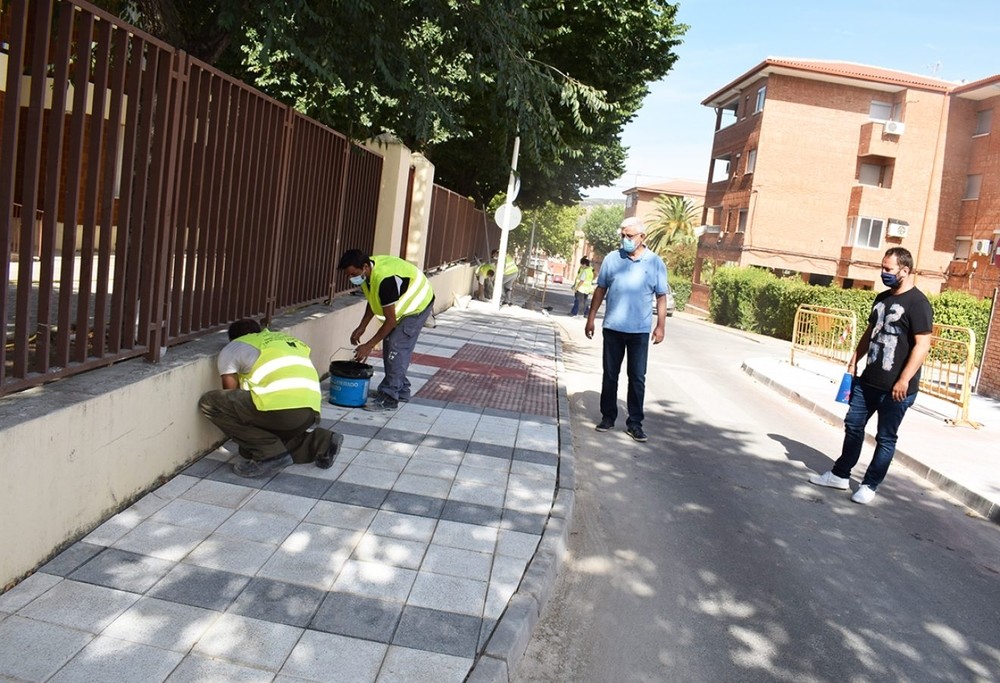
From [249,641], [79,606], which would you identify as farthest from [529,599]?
[79,606]

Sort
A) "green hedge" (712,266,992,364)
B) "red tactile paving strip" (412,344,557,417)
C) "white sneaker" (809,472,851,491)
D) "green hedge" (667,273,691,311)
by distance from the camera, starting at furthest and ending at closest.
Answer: "green hedge" (667,273,691,311) → "green hedge" (712,266,992,364) → "red tactile paving strip" (412,344,557,417) → "white sneaker" (809,472,851,491)

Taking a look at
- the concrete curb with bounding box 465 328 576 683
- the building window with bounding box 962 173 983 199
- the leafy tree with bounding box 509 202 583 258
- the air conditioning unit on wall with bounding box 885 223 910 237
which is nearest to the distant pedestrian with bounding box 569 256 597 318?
the concrete curb with bounding box 465 328 576 683

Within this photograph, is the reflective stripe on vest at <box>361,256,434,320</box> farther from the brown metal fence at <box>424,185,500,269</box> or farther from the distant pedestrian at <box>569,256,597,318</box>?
the distant pedestrian at <box>569,256,597,318</box>

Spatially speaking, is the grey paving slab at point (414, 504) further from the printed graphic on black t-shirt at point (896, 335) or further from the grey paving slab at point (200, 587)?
the printed graphic on black t-shirt at point (896, 335)

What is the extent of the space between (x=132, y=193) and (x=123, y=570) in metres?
2.04

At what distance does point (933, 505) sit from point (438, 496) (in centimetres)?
427

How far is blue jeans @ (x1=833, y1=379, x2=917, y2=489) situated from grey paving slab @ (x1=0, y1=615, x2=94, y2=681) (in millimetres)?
5593

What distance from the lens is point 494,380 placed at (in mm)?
9945

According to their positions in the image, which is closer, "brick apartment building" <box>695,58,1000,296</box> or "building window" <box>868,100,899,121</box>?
"brick apartment building" <box>695,58,1000,296</box>

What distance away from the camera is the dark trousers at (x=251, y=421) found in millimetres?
5199

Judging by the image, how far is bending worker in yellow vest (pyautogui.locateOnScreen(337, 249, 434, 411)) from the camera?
7031mm

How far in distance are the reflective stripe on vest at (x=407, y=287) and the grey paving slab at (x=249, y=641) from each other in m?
3.97

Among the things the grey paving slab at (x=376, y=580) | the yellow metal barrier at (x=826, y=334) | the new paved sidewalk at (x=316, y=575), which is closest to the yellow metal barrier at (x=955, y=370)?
the yellow metal barrier at (x=826, y=334)

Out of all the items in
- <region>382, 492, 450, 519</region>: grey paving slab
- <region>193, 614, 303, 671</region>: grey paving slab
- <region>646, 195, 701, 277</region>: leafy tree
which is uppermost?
<region>646, 195, 701, 277</region>: leafy tree
